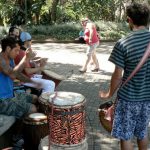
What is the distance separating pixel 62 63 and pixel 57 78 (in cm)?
522

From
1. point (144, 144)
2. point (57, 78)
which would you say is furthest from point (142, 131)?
point (57, 78)

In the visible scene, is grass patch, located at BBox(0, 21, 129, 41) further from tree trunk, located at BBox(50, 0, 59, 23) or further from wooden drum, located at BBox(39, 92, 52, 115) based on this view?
wooden drum, located at BBox(39, 92, 52, 115)

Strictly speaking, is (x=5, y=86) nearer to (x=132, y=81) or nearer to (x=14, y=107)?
(x=14, y=107)

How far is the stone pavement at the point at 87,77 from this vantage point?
5656 millimetres

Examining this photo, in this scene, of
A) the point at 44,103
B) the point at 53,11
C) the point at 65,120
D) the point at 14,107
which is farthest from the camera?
the point at 53,11

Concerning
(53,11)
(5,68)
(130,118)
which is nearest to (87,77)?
(5,68)

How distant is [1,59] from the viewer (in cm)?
487

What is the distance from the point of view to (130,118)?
3977mm

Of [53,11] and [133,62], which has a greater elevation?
[133,62]

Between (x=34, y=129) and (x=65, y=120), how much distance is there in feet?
1.73

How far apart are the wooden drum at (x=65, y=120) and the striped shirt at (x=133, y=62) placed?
2.11 ft

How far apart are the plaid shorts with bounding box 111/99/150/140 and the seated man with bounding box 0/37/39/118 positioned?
1.30m

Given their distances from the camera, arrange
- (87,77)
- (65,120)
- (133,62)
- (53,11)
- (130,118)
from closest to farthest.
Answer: (133,62) → (130,118) → (65,120) → (87,77) → (53,11)

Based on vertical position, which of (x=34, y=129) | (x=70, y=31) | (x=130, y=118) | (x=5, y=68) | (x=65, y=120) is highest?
(x=5, y=68)
